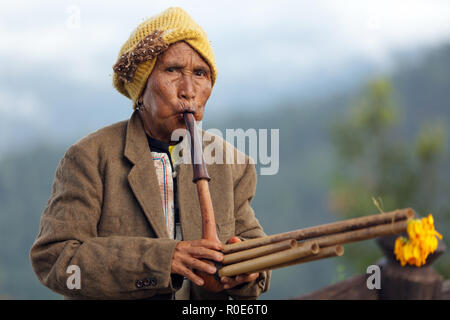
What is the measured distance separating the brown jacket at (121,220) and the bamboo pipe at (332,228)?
257 mm

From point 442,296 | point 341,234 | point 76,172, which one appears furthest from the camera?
point 442,296

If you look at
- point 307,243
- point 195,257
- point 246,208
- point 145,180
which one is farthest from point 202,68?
point 307,243

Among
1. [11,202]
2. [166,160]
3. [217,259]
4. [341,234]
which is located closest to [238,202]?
[166,160]

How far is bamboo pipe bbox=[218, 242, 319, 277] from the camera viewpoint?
1408mm

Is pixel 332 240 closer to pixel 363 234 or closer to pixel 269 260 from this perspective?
pixel 363 234

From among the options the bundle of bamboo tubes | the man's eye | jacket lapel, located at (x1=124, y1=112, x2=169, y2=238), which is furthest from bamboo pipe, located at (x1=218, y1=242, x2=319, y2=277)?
the man's eye

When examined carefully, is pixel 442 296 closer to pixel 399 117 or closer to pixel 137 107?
pixel 137 107

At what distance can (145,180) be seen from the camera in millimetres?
1901

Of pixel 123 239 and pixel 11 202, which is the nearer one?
pixel 123 239

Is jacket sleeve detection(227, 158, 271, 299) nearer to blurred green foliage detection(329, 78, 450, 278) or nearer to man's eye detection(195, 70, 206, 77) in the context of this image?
man's eye detection(195, 70, 206, 77)

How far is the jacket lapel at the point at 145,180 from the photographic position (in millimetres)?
1867

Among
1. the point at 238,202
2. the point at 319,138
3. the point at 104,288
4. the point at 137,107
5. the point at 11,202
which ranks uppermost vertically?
the point at 319,138

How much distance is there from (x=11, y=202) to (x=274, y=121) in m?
6.38

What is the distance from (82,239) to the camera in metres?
1.78
